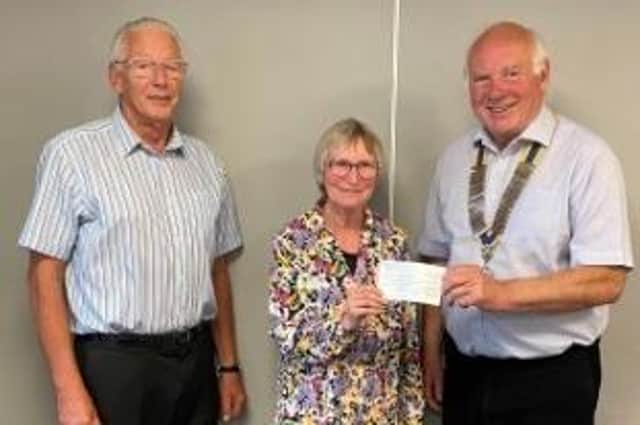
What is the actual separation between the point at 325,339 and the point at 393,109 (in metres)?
0.81

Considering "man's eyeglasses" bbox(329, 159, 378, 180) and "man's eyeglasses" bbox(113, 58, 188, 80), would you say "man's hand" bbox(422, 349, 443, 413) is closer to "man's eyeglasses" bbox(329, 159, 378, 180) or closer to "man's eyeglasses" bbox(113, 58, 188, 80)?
"man's eyeglasses" bbox(329, 159, 378, 180)

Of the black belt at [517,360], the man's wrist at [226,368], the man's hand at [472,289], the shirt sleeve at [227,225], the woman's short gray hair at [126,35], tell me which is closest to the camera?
the man's hand at [472,289]

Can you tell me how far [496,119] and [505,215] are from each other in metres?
0.24

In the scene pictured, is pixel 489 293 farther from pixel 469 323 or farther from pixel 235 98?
pixel 235 98

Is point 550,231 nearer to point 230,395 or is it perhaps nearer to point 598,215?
point 598,215

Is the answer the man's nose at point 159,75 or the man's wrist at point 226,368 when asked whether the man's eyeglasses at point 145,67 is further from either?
the man's wrist at point 226,368

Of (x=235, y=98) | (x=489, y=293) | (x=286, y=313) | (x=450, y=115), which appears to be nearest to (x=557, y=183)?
(x=489, y=293)

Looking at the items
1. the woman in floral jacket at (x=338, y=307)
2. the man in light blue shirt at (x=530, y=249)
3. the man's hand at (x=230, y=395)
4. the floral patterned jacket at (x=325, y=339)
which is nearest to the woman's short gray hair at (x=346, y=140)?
the woman in floral jacket at (x=338, y=307)

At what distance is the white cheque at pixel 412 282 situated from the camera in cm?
217

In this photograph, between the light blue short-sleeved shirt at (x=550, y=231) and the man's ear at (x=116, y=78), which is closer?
the light blue short-sleeved shirt at (x=550, y=231)

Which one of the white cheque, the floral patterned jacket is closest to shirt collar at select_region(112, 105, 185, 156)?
the floral patterned jacket

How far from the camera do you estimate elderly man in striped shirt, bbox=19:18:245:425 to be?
2.29 meters

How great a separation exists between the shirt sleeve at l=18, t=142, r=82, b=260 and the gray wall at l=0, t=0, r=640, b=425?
0.46 meters

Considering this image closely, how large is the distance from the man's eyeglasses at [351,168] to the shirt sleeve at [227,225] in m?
0.41
